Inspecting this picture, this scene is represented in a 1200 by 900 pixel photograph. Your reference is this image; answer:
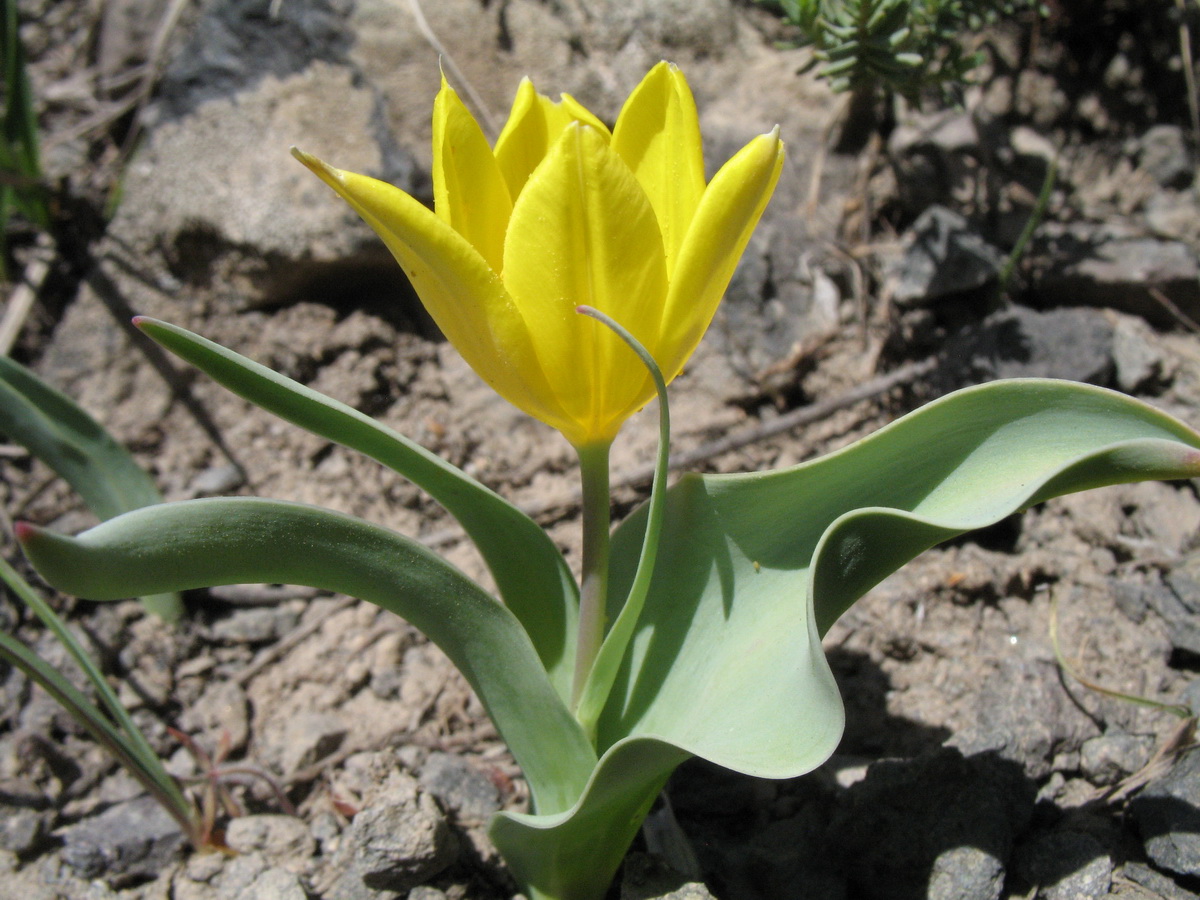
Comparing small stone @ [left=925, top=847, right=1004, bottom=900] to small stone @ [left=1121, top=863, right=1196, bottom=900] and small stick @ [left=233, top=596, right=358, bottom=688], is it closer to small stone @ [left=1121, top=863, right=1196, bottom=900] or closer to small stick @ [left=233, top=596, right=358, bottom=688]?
small stone @ [left=1121, top=863, right=1196, bottom=900]

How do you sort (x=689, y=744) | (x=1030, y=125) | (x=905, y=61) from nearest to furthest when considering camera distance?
(x=689, y=744) < (x=905, y=61) < (x=1030, y=125)

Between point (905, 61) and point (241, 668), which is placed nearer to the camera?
point (905, 61)

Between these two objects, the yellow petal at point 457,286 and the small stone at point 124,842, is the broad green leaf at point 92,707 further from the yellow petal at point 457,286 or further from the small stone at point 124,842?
the yellow petal at point 457,286

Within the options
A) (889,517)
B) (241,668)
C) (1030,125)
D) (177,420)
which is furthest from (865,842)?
(1030,125)

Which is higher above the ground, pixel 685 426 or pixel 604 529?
pixel 604 529

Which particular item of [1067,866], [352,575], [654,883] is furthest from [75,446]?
[1067,866]

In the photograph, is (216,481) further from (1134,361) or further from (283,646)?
(1134,361)

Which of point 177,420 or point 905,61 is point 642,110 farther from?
point 177,420

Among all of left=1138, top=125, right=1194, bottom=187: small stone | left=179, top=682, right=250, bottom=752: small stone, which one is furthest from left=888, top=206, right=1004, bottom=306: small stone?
left=179, top=682, right=250, bottom=752: small stone
